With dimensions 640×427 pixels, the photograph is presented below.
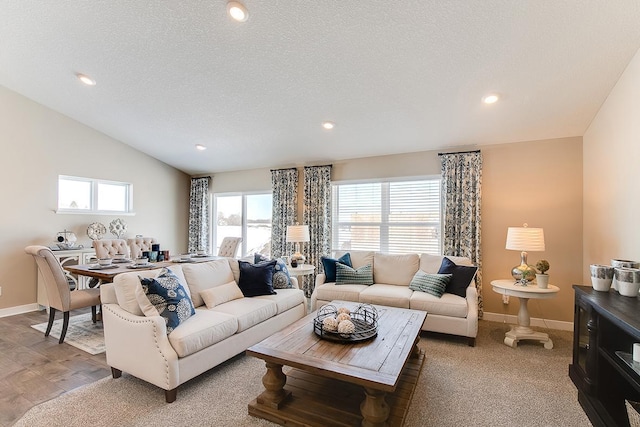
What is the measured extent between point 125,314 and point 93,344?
1451mm

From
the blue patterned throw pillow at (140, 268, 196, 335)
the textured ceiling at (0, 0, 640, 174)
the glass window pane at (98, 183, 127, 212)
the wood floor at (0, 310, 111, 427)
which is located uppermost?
the textured ceiling at (0, 0, 640, 174)

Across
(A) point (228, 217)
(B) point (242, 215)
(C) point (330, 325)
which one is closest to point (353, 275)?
(C) point (330, 325)

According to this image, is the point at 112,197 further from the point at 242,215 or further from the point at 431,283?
the point at 431,283

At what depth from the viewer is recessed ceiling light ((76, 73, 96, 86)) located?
12.8 ft

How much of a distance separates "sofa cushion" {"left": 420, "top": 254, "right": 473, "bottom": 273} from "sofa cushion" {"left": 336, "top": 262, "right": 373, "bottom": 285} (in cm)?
76

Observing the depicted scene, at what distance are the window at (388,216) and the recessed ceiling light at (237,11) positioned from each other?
3369 millimetres

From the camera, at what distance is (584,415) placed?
7.32 feet

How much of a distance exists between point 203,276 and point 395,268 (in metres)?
2.65

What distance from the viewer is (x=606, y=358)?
2.12 meters

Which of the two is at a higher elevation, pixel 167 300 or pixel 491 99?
pixel 491 99

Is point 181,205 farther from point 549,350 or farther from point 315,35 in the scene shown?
point 549,350

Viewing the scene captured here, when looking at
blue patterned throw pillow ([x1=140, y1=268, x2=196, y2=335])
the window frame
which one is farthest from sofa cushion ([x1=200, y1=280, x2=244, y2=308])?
the window frame

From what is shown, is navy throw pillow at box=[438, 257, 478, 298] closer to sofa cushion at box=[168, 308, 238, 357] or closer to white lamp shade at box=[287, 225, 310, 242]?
white lamp shade at box=[287, 225, 310, 242]

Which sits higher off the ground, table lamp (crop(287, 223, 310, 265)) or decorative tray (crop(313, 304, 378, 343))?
table lamp (crop(287, 223, 310, 265))
